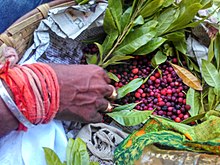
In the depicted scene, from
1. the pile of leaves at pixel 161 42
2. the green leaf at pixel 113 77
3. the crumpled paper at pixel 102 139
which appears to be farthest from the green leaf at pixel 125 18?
the crumpled paper at pixel 102 139

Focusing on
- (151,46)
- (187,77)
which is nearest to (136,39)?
(151,46)

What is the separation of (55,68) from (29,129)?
13 centimetres

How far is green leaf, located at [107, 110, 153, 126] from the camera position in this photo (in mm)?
929

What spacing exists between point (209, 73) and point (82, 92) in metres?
0.29

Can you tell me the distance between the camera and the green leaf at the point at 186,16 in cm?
101

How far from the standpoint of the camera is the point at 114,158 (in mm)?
901

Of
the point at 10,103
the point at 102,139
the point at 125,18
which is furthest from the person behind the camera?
the point at 125,18

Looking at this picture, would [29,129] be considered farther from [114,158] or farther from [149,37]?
[149,37]

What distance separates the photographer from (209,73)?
39.5 inches

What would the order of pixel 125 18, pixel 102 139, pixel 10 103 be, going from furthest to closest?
1. pixel 125 18
2. pixel 102 139
3. pixel 10 103

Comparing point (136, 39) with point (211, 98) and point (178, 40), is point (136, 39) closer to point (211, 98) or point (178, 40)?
point (178, 40)

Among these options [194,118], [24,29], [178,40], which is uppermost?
[24,29]

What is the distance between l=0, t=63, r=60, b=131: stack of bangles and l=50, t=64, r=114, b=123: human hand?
0.03m

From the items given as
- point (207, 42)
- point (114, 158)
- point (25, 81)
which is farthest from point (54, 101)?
point (207, 42)
